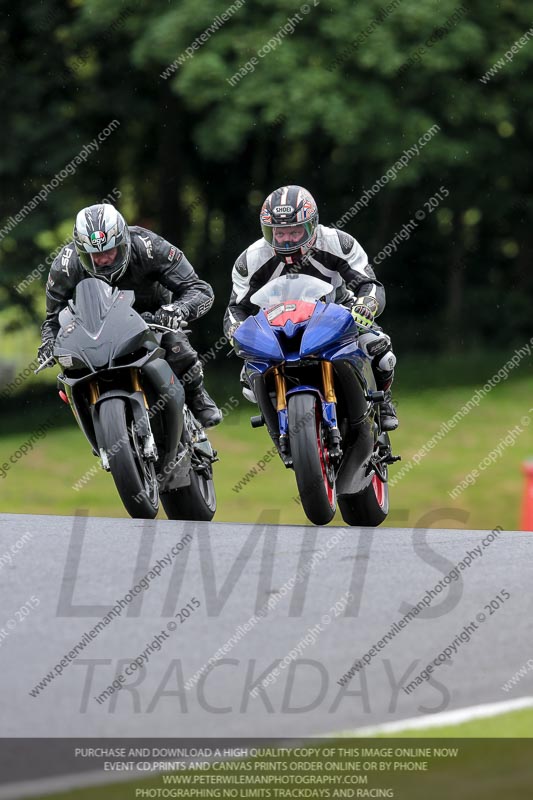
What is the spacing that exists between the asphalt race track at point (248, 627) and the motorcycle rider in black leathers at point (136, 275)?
1815 mm

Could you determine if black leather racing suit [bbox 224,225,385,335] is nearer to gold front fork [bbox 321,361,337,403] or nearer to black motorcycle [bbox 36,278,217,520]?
black motorcycle [bbox 36,278,217,520]

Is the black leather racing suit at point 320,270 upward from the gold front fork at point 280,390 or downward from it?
upward

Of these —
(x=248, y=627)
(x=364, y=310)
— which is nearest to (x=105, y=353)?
(x=364, y=310)

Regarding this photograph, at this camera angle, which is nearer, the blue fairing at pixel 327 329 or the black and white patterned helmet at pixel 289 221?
the blue fairing at pixel 327 329

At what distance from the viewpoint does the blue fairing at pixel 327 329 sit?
767 centimetres

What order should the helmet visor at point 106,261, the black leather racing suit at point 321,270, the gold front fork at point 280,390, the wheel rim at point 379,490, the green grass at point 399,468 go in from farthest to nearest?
the green grass at point 399,468 → the wheel rim at point 379,490 → the black leather racing suit at point 321,270 → the helmet visor at point 106,261 → the gold front fork at point 280,390

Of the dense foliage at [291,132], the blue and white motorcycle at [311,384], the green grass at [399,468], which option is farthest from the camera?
the dense foliage at [291,132]

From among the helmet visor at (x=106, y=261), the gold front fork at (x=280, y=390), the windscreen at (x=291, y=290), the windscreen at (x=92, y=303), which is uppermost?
the windscreen at (x=291, y=290)

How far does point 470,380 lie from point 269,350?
51.8 feet

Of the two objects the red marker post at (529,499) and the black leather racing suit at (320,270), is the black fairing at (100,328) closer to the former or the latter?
the black leather racing suit at (320,270)

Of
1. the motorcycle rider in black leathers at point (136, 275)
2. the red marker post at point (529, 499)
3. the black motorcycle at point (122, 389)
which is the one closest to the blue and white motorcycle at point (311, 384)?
the black motorcycle at point (122, 389)

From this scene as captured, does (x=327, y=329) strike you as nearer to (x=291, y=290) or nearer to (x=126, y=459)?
(x=291, y=290)
